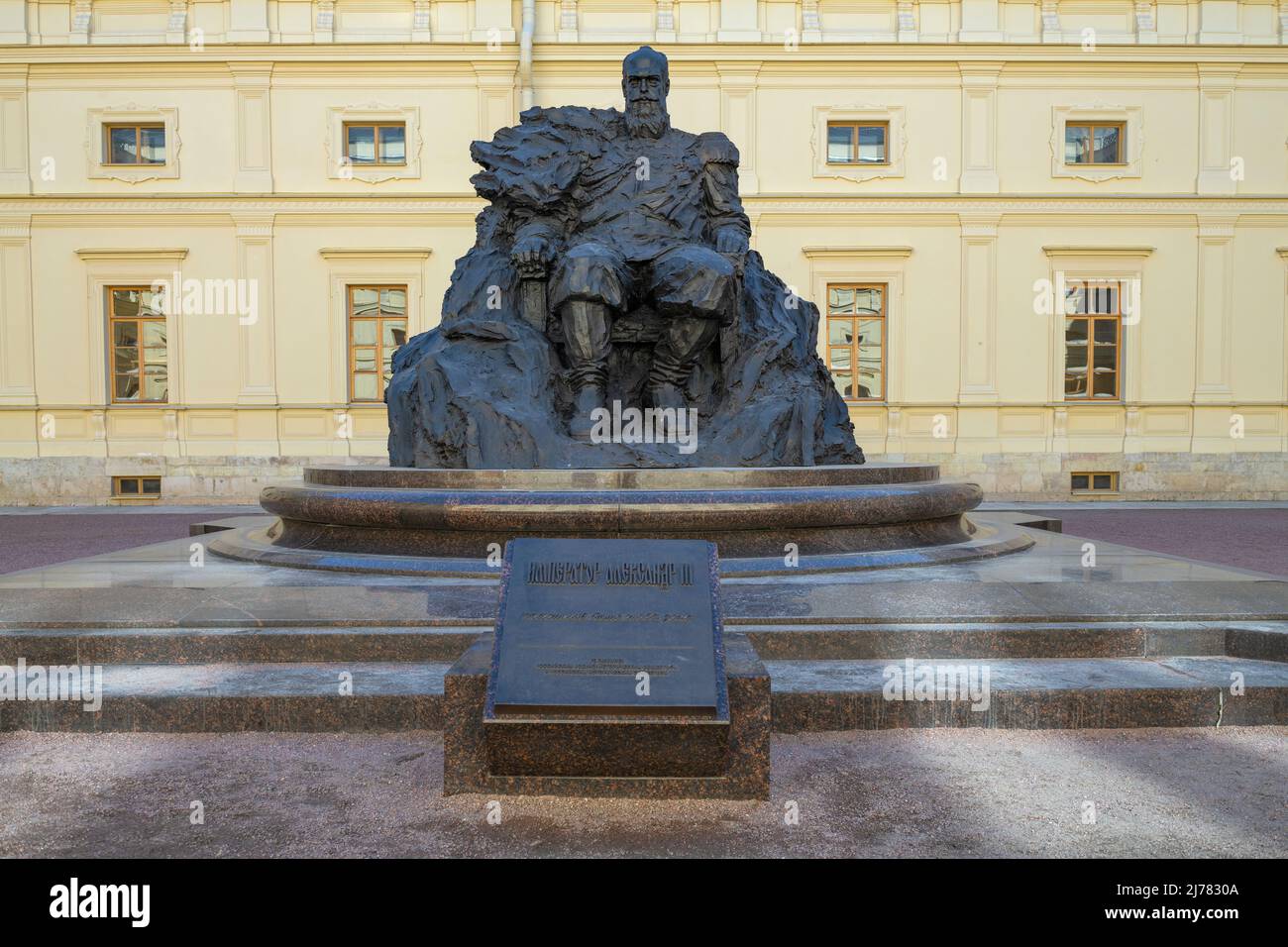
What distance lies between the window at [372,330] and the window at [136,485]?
3.90 m

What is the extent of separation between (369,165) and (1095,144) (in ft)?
44.2

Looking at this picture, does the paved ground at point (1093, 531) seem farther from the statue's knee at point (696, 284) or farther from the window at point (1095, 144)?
the window at point (1095, 144)

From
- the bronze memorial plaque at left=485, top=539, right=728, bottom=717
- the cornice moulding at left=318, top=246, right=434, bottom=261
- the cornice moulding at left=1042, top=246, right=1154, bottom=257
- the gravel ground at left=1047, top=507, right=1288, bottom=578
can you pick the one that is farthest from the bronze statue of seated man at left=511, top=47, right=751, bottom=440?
the cornice moulding at left=1042, top=246, right=1154, bottom=257

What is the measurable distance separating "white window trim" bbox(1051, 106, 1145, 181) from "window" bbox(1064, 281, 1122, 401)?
2016 millimetres

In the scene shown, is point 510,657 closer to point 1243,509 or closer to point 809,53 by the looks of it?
point 1243,509

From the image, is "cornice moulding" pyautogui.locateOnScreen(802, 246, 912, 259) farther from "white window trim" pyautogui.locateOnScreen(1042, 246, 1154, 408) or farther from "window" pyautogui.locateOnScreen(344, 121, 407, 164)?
Answer: "window" pyautogui.locateOnScreen(344, 121, 407, 164)

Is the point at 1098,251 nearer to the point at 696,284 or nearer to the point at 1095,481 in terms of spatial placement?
the point at 1095,481

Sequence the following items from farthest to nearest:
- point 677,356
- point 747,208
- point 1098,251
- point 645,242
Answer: point 1098,251, point 747,208, point 645,242, point 677,356

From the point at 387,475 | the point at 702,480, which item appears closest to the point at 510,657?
the point at 702,480

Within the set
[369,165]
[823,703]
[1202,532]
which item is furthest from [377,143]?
[823,703]

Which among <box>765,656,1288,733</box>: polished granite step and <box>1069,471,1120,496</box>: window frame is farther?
<box>1069,471,1120,496</box>: window frame

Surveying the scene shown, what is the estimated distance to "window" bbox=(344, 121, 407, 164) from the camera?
18641 millimetres

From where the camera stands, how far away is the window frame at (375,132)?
18.5 metres

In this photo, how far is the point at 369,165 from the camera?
18500mm
